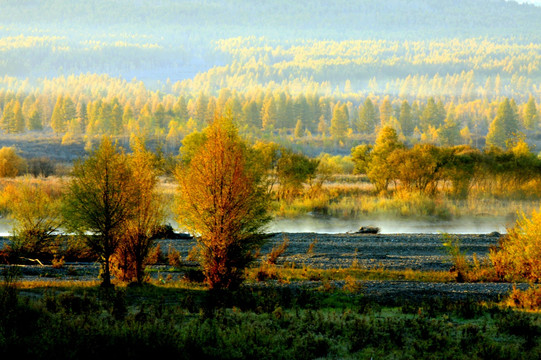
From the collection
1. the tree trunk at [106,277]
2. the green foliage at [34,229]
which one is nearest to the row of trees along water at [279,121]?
the green foliage at [34,229]

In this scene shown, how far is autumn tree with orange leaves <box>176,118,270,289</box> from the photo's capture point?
45.9ft

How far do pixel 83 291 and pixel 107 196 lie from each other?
265cm

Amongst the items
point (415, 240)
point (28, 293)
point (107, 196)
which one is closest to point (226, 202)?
point (107, 196)

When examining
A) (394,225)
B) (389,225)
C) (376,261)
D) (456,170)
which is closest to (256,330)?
(376,261)

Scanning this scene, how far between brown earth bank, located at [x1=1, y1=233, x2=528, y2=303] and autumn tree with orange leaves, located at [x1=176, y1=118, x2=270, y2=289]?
911 mm

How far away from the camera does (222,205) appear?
13961 mm

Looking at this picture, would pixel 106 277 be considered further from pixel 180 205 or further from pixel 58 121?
pixel 58 121

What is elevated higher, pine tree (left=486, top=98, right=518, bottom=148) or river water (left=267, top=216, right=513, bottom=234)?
river water (left=267, top=216, right=513, bottom=234)

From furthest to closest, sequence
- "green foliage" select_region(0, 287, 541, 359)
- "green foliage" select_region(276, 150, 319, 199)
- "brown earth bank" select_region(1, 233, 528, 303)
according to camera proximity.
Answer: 1. "green foliage" select_region(276, 150, 319, 199)
2. "brown earth bank" select_region(1, 233, 528, 303)
3. "green foliage" select_region(0, 287, 541, 359)

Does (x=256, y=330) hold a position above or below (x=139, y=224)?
above

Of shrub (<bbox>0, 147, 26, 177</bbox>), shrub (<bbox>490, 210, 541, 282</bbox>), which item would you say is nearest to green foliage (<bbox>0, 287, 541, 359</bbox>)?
shrub (<bbox>490, 210, 541, 282</bbox>)

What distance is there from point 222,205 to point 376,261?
30.3 feet

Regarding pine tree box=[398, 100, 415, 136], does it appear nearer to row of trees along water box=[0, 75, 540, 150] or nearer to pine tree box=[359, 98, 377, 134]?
row of trees along water box=[0, 75, 540, 150]

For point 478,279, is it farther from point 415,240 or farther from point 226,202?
point 415,240
